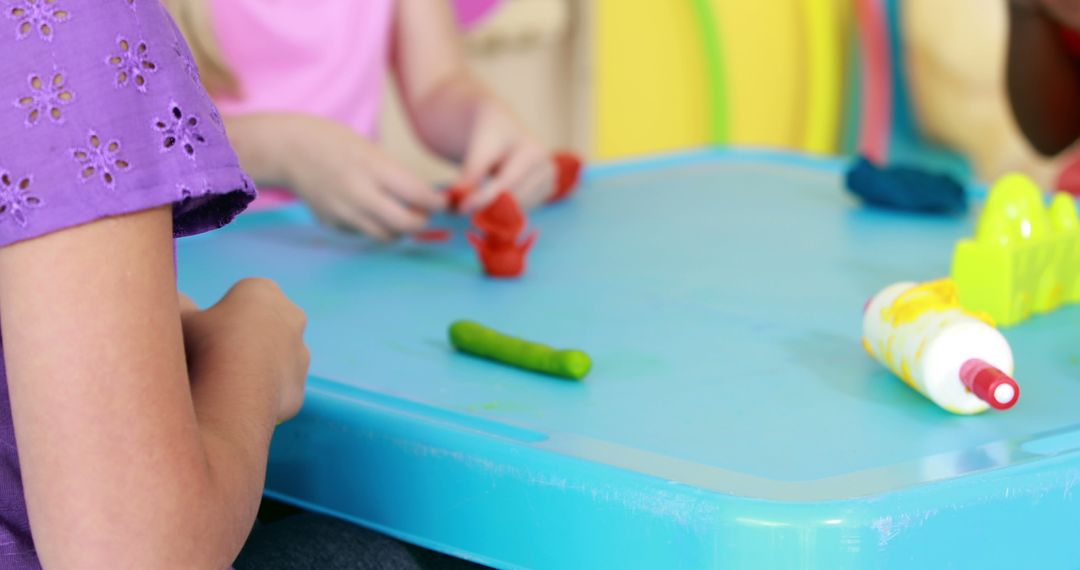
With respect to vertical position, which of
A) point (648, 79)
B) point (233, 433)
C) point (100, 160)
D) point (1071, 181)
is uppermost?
point (100, 160)

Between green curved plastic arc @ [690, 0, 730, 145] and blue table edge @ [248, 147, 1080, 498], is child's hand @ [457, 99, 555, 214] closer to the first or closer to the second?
blue table edge @ [248, 147, 1080, 498]

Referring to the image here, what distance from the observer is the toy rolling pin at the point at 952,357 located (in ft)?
1.68

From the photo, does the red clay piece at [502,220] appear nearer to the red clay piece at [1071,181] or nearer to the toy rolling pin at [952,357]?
the toy rolling pin at [952,357]

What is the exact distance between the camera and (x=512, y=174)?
939 mm

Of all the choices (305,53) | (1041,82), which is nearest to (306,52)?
(305,53)

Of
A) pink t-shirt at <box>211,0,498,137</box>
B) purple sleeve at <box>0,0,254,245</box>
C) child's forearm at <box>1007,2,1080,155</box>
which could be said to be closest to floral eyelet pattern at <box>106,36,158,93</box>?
purple sleeve at <box>0,0,254,245</box>

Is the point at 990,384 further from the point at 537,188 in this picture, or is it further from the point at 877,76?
the point at 877,76

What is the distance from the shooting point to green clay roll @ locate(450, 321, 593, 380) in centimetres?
57

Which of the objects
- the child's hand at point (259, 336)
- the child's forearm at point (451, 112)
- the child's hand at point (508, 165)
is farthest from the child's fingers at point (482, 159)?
the child's hand at point (259, 336)

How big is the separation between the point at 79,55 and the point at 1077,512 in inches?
14.5

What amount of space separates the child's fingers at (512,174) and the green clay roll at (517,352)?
29 cm

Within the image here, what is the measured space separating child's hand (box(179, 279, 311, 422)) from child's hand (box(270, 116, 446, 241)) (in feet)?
1.09

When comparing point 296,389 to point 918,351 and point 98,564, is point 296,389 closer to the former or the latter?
point 98,564

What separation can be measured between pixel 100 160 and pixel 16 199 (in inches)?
1.0
